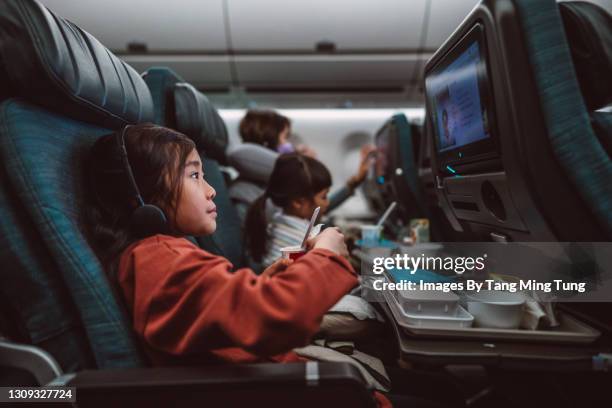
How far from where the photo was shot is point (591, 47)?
2.69 feet

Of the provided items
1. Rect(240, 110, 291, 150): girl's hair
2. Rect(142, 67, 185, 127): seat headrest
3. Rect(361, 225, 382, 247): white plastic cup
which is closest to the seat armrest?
Rect(142, 67, 185, 127): seat headrest

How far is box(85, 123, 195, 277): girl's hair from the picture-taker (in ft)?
2.76

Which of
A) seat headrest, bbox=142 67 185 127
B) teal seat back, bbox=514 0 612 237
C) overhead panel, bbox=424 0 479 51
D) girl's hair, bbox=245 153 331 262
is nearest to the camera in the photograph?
teal seat back, bbox=514 0 612 237

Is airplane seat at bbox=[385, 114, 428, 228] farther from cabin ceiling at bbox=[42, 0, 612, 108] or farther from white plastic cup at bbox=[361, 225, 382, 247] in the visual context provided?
cabin ceiling at bbox=[42, 0, 612, 108]

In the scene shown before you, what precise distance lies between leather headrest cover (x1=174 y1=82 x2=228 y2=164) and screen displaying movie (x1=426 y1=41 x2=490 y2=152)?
95 cm

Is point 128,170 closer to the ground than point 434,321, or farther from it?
farther from it

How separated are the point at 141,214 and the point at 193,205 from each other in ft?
0.40

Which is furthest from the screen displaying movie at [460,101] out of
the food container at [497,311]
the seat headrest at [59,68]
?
the seat headrest at [59,68]

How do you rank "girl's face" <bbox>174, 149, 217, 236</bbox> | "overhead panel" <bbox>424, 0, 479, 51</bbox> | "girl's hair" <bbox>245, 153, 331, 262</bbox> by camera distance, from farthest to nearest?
"overhead panel" <bbox>424, 0, 479, 51</bbox> → "girl's hair" <bbox>245, 153, 331, 262</bbox> → "girl's face" <bbox>174, 149, 217, 236</bbox>

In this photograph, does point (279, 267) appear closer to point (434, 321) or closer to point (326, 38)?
point (434, 321)

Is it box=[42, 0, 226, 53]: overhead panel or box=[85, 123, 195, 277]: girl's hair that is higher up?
box=[42, 0, 226, 53]: overhead panel

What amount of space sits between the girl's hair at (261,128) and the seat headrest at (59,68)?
1741 millimetres

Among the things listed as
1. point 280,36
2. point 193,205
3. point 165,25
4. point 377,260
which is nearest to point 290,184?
point 377,260

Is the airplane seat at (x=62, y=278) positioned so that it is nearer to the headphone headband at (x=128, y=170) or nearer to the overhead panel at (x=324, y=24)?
the headphone headband at (x=128, y=170)
